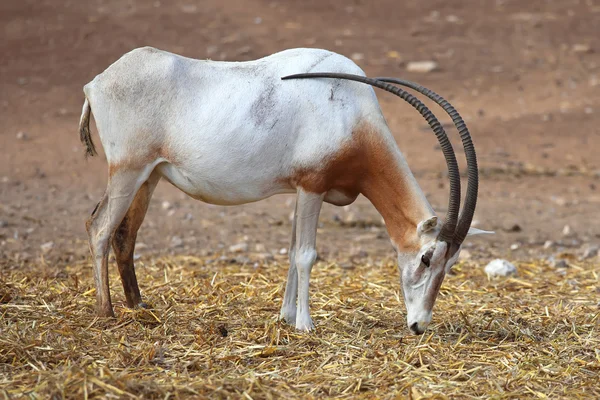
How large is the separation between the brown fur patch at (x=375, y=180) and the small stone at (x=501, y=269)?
238cm

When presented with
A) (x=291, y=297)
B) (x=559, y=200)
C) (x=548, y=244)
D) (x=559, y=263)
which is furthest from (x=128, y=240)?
(x=559, y=200)

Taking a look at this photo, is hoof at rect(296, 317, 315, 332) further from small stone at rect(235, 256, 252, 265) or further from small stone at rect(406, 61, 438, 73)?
small stone at rect(406, 61, 438, 73)

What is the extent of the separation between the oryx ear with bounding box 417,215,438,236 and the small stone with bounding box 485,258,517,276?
2.47 metres

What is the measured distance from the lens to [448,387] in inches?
202

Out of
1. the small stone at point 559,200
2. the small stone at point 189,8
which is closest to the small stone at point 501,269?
the small stone at point 559,200

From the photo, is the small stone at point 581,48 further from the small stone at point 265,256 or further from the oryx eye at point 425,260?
the oryx eye at point 425,260

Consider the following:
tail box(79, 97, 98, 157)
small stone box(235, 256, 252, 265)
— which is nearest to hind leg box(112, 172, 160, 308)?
tail box(79, 97, 98, 157)

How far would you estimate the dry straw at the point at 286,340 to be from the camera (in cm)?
502

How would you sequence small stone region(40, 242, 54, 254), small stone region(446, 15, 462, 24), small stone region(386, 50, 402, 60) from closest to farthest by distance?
small stone region(40, 242, 54, 254) < small stone region(386, 50, 402, 60) < small stone region(446, 15, 462, 24)

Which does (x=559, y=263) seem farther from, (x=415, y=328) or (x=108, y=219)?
(x=108, y=219)

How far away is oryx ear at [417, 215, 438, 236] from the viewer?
233 inches

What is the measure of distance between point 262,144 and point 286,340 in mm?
1260

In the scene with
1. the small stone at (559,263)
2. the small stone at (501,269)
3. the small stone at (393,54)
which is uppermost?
the small stone at (501,269)

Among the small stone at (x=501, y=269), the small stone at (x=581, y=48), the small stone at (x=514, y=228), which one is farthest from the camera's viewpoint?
the small stone at (x=581, y=48)
